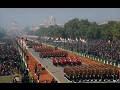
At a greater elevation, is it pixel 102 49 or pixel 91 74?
pixel 91 74

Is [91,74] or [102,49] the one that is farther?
[102,49]

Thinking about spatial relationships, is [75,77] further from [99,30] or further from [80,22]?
[80,22]

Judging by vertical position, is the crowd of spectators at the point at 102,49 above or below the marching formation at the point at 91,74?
below

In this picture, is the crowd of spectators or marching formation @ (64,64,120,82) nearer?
marching formation @ (64,64,120,82)

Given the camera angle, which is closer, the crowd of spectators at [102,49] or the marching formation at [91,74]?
the marching formation at [91,74]

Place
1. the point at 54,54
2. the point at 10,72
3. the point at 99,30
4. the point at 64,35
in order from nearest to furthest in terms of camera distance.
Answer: the point at 10,72, the point at 54,54, the point at 99,30, the point at 64,35

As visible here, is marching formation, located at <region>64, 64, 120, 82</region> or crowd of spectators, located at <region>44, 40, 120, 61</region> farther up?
marching formation, located at <region>64, 64, 120, 82</region>
